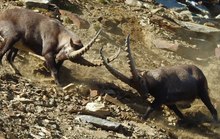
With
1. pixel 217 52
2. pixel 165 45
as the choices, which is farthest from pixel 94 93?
pixel 217 52

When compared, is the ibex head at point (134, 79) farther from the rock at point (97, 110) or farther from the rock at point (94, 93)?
the rock at point (97, 110)

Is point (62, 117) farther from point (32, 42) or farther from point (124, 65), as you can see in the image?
point (124, 65)

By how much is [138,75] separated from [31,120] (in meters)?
4.01

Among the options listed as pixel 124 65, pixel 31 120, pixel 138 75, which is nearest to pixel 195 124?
pixel 138 75

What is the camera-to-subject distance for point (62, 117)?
1299cm

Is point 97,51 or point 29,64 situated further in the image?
point 97,51

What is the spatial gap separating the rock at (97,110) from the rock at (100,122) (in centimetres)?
34

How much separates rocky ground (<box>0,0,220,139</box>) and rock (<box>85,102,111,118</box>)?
0.02 metres

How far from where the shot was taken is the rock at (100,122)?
13.2 m

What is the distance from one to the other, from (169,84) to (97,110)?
2631 millimetres

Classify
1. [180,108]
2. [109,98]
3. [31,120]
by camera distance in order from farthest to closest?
1. [180,108]
2. [109,98]
3. [31,120]

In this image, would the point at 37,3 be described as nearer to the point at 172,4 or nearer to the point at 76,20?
the point at 76,20

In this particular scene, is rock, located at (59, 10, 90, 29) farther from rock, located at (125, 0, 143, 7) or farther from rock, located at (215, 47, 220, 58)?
rock, located at (215, 47, 220, 58)

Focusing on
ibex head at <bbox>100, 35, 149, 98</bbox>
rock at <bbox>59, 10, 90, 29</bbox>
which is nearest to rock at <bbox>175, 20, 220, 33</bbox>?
rock at <bbox>59, 10, 90, 29</bbox>
